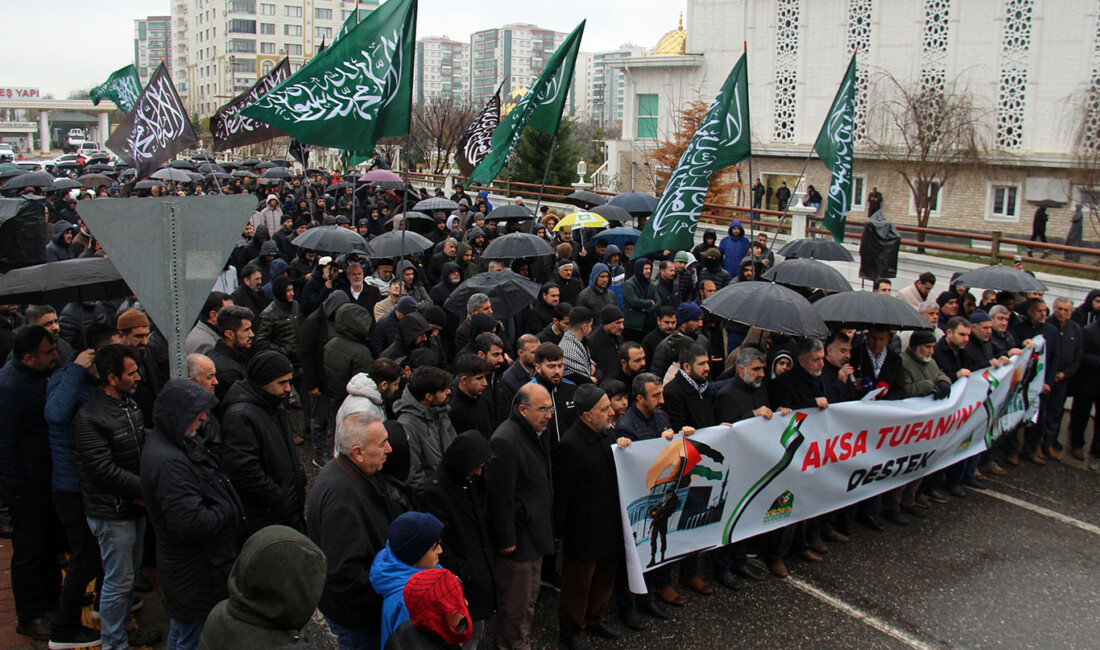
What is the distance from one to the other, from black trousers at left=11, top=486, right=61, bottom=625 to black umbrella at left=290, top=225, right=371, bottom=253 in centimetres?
423

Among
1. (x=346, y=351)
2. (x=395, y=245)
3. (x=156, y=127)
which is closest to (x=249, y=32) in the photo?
(x=156, y=127)

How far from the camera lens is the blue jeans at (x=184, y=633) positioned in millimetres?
4195

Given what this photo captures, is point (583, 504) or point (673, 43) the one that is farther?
point (673, 43)

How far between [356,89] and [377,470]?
15.1 feet

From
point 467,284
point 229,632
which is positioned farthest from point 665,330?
point 229,632

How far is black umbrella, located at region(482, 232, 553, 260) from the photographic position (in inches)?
371

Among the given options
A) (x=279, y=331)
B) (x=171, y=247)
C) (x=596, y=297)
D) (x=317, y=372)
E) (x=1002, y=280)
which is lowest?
(x=317, y=372)

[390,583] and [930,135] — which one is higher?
[930,135]

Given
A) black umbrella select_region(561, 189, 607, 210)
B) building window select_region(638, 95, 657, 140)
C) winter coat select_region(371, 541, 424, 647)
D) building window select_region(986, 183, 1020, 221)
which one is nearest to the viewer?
winter coat select_region(371, 541, 424, 647)

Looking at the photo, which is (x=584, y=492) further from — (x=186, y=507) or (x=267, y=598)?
(x=267, y=598)

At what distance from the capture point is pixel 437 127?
47000mm

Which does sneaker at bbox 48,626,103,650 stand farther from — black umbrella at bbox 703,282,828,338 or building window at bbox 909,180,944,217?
building window at bbox 909,180,944,217

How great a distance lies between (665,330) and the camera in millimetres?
7746

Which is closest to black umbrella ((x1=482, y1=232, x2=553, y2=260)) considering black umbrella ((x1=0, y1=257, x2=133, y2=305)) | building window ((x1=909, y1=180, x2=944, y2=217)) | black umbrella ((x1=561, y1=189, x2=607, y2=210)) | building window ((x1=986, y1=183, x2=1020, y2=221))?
black umbrella ((x1=0, y1=257, x2=133, y2=305))
